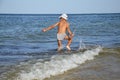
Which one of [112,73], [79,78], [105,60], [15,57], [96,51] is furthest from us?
[96,51]

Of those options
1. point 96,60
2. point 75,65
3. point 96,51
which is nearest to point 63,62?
point 75,65

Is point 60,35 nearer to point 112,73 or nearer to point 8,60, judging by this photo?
point 8,60

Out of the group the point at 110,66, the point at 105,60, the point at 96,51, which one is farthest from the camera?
the point at 96,51

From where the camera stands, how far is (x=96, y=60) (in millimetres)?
9906

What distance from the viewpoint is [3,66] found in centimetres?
913

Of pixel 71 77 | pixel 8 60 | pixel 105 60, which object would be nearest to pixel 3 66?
pixel 8 60

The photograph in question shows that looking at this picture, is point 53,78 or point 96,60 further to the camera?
point 96,60

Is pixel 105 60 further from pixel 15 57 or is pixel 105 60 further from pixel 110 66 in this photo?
pixel 15 57

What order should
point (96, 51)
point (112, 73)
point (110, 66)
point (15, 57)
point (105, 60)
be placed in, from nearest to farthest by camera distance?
point (112, 73) → point (110, 66) → point (105, 60) → point (15, 57) → point (96, 51)

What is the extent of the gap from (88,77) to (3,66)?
2991mm

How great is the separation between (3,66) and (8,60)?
1247 mm

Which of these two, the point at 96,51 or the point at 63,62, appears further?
the point at 96,51

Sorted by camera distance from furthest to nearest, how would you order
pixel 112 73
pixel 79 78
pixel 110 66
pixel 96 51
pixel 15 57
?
pixel 96 51, pixel 15 57, pixel 110 66, pixel 112 73, pixel 79 78

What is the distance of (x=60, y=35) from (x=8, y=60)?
8.11 feet
